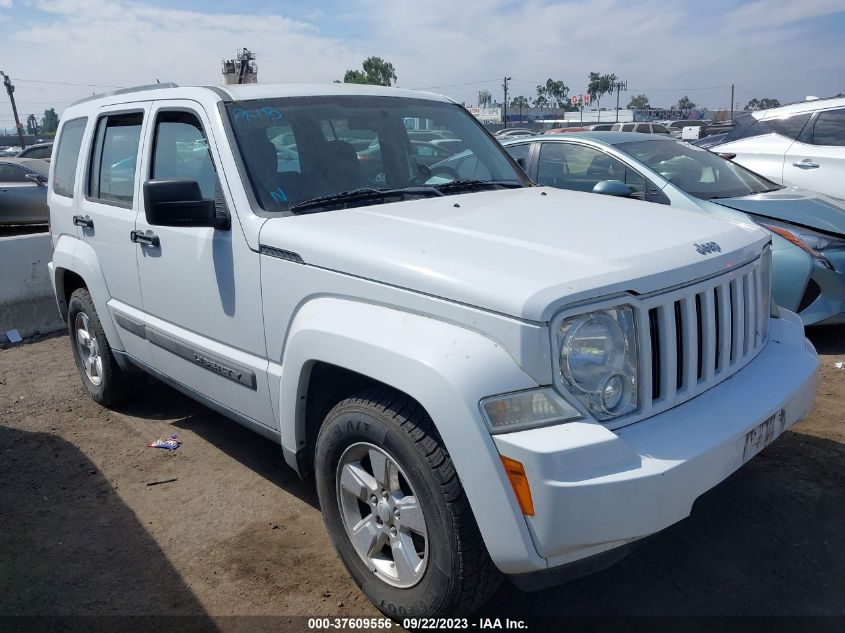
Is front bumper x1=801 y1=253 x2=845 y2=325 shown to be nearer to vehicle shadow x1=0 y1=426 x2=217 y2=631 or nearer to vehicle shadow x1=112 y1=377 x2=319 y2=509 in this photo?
vehicle shadow x1=112 y1=377 x2=319 y2=509

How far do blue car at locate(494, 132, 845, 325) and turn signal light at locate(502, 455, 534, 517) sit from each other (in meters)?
3.35

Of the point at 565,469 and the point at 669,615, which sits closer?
the point at 565,469

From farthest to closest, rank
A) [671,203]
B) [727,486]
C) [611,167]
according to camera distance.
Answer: [611,167], [671,203], [727,486]

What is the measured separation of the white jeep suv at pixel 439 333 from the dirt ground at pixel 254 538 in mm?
520

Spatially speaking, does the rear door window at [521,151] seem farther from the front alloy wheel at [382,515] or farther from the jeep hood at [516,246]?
the front alloy wheel at [382,515]

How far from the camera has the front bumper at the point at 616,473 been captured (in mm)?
2086

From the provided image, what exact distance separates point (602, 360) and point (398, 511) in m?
0.89

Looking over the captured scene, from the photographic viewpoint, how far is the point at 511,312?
2.20m

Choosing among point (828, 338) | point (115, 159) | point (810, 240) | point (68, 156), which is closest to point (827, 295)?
point (810, 240)

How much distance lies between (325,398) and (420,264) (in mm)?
787

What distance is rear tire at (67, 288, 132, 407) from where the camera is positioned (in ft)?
15.6

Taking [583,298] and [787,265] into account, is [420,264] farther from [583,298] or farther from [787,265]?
[787,265]

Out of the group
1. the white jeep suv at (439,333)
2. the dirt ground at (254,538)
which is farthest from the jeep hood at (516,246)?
the dirt ground at (254,538)

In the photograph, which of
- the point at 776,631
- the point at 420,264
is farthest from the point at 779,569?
the point at 420,264
